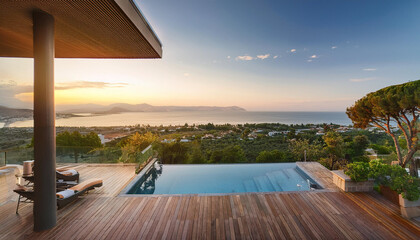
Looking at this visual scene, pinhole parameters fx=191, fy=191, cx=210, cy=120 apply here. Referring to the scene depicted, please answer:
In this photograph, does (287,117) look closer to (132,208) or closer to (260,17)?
(260,17)

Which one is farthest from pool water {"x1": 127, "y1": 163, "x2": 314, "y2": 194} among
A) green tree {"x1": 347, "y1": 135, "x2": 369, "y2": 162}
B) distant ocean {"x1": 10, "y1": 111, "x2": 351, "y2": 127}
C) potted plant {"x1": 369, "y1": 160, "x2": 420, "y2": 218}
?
distant ocean {"x1": 10, "y1": 111, "x2": 351, "y2": 127}

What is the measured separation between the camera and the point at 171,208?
3.97 metres

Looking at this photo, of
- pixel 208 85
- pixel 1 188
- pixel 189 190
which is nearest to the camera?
pixel 1 188

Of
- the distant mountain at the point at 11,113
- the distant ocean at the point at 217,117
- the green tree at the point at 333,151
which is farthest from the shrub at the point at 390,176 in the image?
the distant ocean at the point at 217,117

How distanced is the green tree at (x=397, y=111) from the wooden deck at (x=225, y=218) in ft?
7.75

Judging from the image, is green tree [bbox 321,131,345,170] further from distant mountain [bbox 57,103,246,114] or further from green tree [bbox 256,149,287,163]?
distant mountain [bbox 57,103,246,114]

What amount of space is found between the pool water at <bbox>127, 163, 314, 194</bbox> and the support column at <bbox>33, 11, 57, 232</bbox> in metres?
2.05

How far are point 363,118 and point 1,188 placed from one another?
1050 centimetres

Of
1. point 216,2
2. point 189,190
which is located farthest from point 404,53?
point 189,190

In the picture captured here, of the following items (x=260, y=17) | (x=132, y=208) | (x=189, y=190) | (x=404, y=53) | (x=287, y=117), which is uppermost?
(x=260, y=17)

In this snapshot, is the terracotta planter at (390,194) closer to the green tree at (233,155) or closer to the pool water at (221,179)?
the pool water at (221,179)

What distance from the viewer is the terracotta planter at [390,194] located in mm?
4091

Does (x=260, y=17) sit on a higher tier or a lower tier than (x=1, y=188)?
higher

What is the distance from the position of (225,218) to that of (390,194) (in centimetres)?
383
